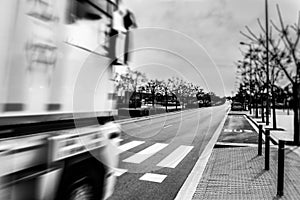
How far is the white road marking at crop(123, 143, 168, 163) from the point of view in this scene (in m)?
7.30

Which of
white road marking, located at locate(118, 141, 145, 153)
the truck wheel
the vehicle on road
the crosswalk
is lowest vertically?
the crosswalk

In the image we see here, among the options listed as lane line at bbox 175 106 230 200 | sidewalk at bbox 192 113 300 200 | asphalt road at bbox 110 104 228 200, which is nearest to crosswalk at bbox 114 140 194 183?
asphalt road at bbox 110 104 228 200

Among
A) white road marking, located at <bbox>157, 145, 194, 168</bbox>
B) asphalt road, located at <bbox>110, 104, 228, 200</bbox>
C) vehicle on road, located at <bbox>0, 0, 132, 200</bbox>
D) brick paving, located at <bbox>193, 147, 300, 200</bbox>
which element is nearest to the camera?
vehicle on road, located at <bbox>0, 0, 132, 200</bbox>

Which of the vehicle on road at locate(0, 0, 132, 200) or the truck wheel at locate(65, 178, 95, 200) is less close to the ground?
the vehicle on road at locate(0, 0, 132, 200)

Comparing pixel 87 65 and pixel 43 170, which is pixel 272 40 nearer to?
pixel 87 65

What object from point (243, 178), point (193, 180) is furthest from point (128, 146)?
point (243, 178)

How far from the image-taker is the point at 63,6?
2818 millimetres

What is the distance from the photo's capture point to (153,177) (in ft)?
18.8

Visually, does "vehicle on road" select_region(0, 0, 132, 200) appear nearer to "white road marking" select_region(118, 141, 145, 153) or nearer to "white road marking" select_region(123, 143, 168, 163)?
"white road marking" select_region(123, 143, 168, 163)

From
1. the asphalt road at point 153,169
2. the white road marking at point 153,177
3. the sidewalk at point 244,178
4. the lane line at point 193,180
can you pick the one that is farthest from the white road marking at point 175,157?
the white road marking at point 153,177

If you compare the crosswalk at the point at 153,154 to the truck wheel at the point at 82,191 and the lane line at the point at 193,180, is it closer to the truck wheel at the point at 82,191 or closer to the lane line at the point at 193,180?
the lane line at the point at 193,180

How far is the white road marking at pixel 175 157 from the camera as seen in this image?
→ 6.99 m

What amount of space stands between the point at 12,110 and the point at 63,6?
4.11ft

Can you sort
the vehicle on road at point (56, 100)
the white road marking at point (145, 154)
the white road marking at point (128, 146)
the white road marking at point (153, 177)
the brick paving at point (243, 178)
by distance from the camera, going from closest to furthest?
the vehicle on road at point (56, 100)
the brick paving at point (243, 178)
the white road marking at point (153, 177)
the white road marking at point (145, 154)
the white road marking at point (128, 146)
